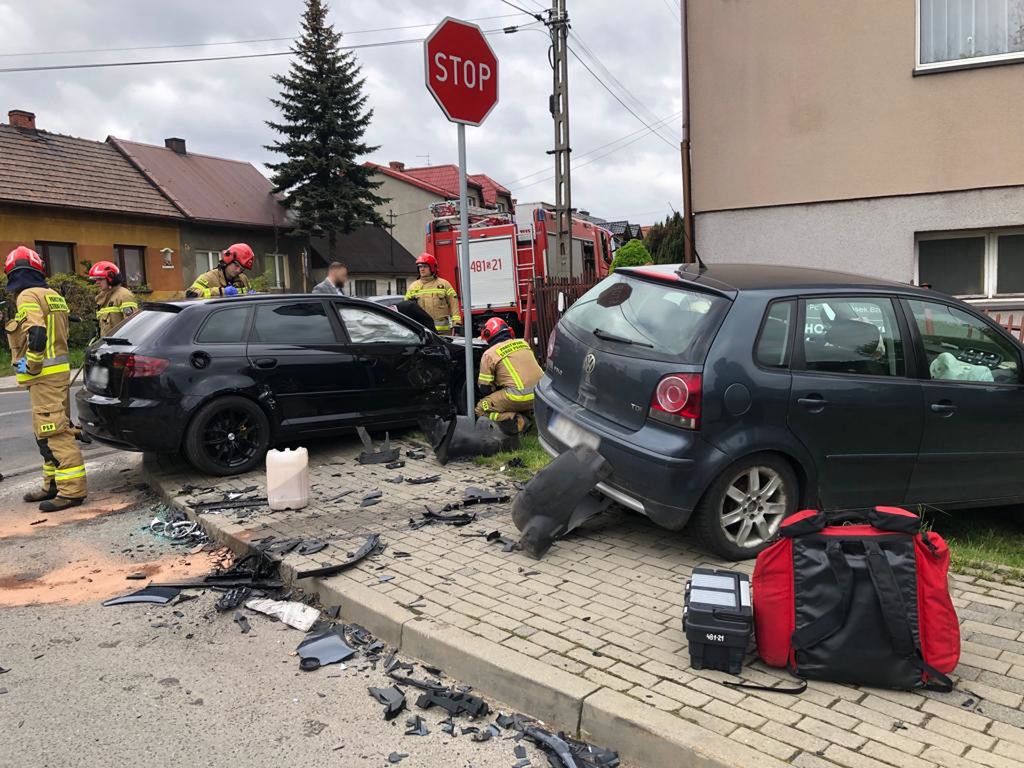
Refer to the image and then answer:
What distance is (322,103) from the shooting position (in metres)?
33.2

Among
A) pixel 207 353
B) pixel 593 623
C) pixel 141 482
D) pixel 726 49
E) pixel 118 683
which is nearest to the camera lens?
pixel 118 683

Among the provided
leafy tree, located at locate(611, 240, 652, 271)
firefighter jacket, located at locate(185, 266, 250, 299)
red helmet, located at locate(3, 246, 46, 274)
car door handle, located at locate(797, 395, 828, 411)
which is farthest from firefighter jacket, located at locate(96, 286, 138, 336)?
A: leafy tree, located at locate(611, 240, 652, 271)

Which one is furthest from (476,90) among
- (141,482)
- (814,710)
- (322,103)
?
(322,103)

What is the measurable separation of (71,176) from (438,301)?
20.8 metres

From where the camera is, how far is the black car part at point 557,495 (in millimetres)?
4367

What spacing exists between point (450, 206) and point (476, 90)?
9.89m

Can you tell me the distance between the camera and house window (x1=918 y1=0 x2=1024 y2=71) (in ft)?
24.4

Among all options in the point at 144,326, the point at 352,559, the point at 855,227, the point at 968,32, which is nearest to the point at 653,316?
the point at 352,559

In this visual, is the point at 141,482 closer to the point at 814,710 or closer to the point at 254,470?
the point at 254,470

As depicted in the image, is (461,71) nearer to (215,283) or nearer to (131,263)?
(215,283)

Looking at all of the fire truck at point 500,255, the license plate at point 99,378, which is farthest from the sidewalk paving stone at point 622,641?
the fire truck at point 500,255

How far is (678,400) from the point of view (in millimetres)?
4070

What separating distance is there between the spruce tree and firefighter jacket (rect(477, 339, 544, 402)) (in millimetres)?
27436

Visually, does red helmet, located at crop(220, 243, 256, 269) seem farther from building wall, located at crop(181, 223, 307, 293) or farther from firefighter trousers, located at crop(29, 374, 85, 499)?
building wall, located at crop(181, 223, 307, 293)
